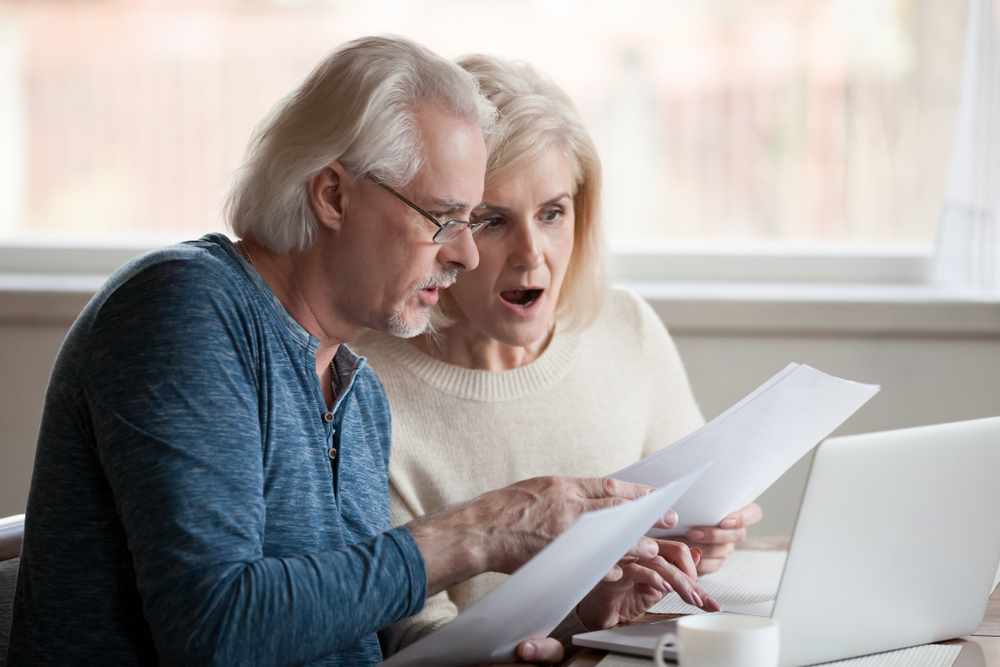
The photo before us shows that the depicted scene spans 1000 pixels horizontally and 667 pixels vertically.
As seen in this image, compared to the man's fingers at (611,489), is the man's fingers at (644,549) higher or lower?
lower

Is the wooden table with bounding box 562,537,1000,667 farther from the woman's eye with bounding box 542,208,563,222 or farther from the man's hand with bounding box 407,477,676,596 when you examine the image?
the woman's eye with bounding box 542,208,563,222

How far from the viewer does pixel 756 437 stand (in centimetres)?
111

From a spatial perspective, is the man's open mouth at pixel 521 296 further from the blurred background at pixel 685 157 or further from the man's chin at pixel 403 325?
the blurred background at pixel 685 157

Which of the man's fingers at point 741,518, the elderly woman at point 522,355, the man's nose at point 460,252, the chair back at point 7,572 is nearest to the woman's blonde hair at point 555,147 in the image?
the elderly woman at point 522,355

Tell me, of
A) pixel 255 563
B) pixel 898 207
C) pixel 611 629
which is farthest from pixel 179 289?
pixel 898 207

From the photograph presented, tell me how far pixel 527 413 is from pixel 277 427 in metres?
0.65

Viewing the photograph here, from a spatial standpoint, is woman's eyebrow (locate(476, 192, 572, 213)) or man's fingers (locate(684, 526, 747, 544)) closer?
man's fingers (locate(684, 526, 747, 544))

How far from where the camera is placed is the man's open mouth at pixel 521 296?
156 cm

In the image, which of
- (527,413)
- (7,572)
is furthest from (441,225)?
(7,572)

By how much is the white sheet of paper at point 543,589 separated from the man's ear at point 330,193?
0.50 metres

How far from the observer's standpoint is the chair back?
1.13 m

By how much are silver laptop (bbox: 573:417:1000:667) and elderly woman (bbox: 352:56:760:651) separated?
0.43 metres

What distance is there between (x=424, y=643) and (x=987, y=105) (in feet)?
6.08

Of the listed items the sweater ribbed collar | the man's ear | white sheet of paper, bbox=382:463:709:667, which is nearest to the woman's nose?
the sweater ribbed collar
